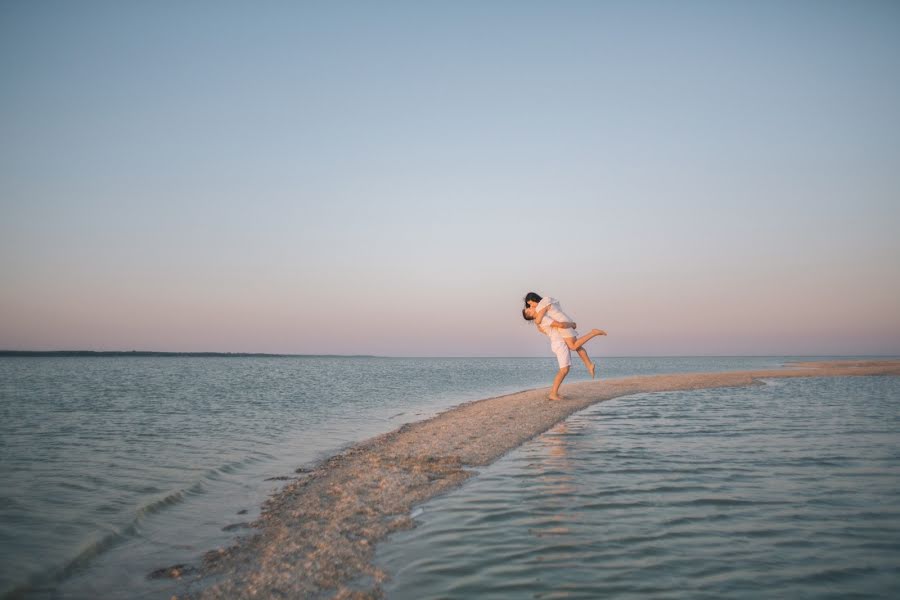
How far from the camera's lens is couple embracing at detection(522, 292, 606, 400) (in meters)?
16.4

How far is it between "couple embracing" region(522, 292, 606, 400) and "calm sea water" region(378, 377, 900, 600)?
5.77 m

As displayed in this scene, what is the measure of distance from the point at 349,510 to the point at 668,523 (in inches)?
151

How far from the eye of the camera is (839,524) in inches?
215

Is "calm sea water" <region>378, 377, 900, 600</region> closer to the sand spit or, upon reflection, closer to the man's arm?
the sand spit

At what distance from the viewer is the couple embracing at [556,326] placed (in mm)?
16422

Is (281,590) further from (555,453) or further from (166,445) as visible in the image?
(166,445)

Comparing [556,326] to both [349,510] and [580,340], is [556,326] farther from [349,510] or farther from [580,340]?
[349,510]

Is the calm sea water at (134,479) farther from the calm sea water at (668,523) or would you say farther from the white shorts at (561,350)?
the white shorts at (561,350)

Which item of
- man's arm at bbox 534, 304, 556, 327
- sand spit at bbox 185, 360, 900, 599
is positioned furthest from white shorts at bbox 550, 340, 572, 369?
sand spit at bbox 185, 360, 900, 599

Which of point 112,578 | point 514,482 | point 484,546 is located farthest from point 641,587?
point 112,578

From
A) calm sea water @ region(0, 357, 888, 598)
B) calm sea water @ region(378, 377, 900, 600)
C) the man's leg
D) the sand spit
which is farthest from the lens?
the man's leg

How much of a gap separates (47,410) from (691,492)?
78.9 ft

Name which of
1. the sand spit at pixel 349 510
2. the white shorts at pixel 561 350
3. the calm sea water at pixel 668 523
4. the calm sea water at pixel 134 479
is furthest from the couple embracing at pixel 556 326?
the calm sea water at pixel 668 523

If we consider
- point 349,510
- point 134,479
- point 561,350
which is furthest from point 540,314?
point 134,479
